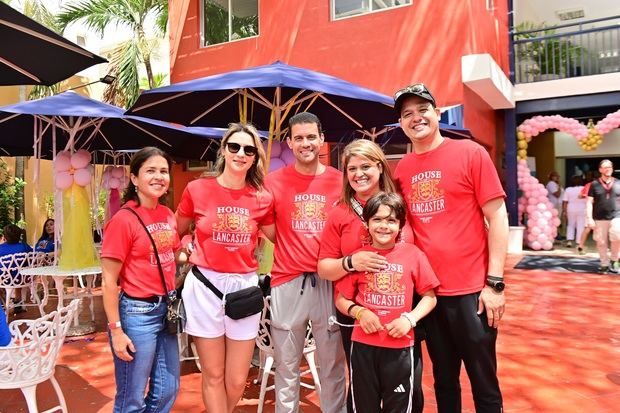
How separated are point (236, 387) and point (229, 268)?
0.62 m

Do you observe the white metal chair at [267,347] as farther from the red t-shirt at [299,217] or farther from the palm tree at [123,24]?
the palm tree at [123,24]

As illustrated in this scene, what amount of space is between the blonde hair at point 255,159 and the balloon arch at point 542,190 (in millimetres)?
9751

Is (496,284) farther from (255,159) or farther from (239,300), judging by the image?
(255,159)

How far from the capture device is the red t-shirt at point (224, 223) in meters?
2.37

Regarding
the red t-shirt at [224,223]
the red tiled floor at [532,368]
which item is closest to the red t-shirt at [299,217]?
the red t-shirt at [224,223]

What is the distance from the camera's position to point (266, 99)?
421 cm

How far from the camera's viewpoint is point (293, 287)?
2477 mm

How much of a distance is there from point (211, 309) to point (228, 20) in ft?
33.4

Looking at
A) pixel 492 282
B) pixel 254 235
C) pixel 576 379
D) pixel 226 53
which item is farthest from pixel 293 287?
pixel 226 53

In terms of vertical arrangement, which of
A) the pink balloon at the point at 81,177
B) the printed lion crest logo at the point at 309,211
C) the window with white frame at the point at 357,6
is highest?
the window with white frame at the point at 357,6

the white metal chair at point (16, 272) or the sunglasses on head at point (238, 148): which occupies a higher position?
the sunglasses on head at point (238, 148)

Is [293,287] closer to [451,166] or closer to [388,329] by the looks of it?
[388,329]

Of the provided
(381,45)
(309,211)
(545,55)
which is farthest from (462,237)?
(545,55)

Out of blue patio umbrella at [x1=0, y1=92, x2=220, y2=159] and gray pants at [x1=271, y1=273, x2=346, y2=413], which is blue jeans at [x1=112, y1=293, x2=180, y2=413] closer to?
gray pants at [x1=271, y1=273, x2=346, y2=413]
